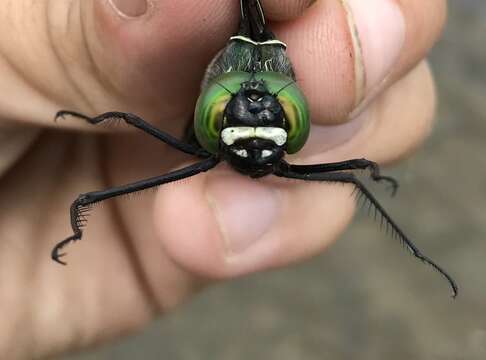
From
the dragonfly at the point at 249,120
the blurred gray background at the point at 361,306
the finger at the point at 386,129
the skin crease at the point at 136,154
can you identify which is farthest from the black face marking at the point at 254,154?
the blurred gray background at the point at 361,306

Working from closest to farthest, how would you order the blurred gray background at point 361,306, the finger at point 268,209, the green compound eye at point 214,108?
the green compound eye at point 214,108
the finger at point 268,209
the blurred gray background at point 361,306

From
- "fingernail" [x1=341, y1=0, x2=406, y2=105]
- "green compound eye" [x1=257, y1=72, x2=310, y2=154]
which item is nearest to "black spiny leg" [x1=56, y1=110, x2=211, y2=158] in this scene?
"green compound eye" [x1=257, y1=72, x2=310, y2=154]

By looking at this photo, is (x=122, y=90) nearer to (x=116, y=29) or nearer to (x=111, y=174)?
(x=116, y=29)

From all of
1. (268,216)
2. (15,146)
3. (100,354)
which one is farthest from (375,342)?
(15,146)

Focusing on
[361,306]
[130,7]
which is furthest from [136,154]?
[361,306]

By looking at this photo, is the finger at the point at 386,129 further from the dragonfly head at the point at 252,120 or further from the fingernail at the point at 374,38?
the dragonfly head at the point at 252,120

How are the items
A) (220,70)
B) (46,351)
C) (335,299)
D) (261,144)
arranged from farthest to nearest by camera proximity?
1. (335,299)
2. (46,351)
3. (220,70)
4. (261,144)

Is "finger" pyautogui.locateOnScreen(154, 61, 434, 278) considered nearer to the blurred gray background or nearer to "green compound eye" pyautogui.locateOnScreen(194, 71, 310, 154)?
"green compound eye" pyautogui.locateOnScreen(194, 71, 310, 154)
